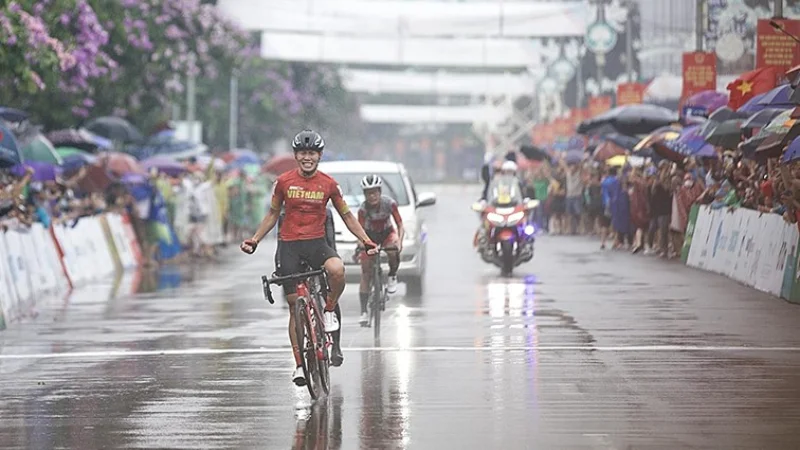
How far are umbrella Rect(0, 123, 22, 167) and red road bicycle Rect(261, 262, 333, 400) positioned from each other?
400 inches

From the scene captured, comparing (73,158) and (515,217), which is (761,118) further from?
(73,158)

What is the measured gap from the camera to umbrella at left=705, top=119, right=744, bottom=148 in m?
29.2

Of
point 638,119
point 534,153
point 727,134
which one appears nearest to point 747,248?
point 727,134

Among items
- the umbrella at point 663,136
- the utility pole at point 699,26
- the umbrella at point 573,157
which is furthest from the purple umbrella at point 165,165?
the umbrella at point 573,157

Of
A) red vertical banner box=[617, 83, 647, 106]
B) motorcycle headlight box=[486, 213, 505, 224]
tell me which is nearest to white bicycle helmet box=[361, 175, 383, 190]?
motorcycle headlight box=[486, 213, 505, 224]

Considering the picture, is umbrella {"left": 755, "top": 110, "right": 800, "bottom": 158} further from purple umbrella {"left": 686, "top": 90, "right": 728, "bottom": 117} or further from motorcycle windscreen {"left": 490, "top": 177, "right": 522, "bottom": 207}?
purple umbrella {"left": 686, "top": 90, "right": 728, "bottom": 117}

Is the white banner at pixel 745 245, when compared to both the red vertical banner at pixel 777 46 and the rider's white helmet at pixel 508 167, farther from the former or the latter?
the rider's white helmet at pixel 508 167

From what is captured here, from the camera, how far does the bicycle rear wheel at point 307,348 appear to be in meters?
13.4

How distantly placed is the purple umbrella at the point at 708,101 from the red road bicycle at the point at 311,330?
21.7 metres

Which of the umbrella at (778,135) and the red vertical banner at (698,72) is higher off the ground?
Answer: the red vertical banner at (698,72)

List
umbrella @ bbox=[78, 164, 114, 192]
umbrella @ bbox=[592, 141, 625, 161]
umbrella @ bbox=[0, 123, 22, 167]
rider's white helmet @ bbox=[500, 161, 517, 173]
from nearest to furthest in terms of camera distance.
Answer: umbrella @ bbox=[0, 123, 22, 167], rider's white helmet @ bbox=[500, 161, 517, 173], umbrella @ bbox=[78, 164, 114, 192], umbrella @ bbox=[592, 141, 625, 161]

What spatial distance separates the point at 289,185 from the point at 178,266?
2145 cm

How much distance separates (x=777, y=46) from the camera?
3117 centimetres

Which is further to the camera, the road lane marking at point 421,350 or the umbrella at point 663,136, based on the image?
the umbrella at point 663,136
